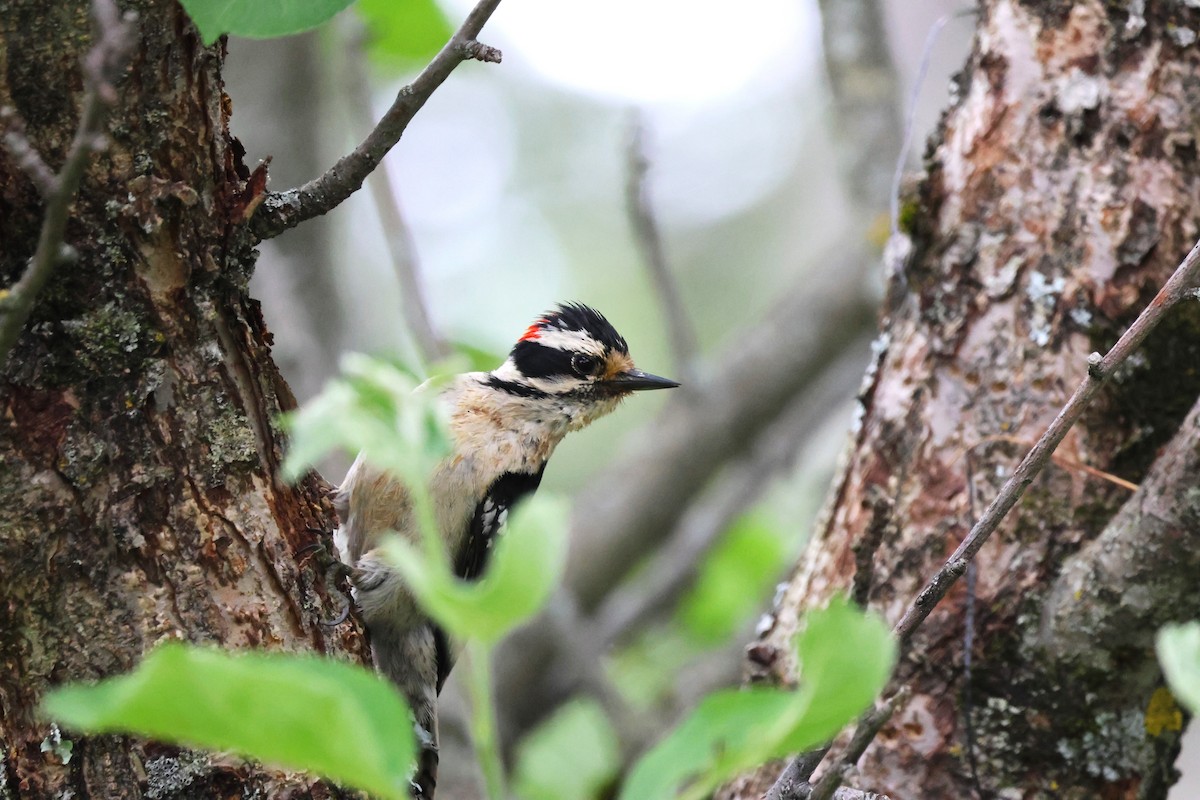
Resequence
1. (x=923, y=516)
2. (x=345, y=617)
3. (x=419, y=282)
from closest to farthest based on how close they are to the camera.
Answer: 1. (x=345, y=617)
2. (x=923, y=516)
3. (x=419, y=282)

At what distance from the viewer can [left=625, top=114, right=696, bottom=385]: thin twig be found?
15.8ft

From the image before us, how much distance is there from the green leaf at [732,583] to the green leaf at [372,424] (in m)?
4.63

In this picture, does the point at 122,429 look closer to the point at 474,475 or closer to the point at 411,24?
the point at 474,475

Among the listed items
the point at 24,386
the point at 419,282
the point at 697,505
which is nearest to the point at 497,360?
the point at 419,282

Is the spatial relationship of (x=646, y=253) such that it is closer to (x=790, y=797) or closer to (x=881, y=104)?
(x=881, y=104)

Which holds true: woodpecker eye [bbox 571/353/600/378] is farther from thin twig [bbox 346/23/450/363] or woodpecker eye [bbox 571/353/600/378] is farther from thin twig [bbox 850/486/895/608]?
thin twig [bbox 850/486/895/608]

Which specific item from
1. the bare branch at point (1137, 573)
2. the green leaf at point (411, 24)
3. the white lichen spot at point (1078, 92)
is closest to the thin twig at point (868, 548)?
the bare branch at point (1137, 573)

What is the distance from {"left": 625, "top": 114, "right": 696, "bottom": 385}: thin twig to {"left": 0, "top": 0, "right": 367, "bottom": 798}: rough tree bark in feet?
9.88

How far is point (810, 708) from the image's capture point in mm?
951

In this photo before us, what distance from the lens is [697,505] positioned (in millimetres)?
6410

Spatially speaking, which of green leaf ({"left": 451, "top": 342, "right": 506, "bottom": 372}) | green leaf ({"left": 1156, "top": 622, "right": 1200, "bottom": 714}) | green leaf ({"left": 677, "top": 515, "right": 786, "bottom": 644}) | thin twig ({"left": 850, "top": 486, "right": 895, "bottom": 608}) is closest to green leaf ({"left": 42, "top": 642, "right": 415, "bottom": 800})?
green leaf ({"left": 1156, "top": 622, "right": 1200, "bottom": 714})

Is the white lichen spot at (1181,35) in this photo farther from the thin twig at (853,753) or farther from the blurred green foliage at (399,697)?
the blurred green foliage at (399,697)

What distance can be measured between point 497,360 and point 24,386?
2.21 m

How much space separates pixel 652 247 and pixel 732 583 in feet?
5.55
